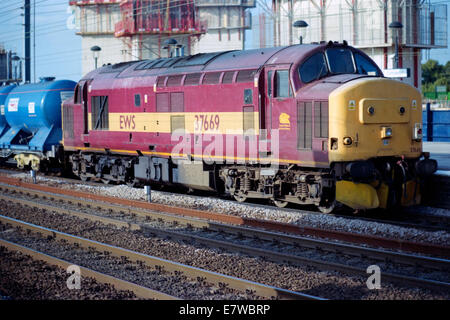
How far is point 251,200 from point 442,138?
18.2 metres

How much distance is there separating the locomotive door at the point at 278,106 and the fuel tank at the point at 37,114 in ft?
44.5

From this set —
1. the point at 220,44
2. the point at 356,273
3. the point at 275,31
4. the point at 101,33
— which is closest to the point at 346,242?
the point at 356,273

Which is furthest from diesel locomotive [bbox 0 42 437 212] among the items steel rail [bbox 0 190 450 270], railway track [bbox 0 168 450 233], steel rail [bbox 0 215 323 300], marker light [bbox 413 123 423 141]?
steel rail [bbox 0 215 323 300]

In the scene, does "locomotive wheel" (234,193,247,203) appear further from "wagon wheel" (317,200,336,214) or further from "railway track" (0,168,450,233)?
"wagon wheel" (317,200,336,214)

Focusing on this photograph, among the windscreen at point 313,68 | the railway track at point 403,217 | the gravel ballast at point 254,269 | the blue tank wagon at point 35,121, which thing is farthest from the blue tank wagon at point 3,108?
the windscreen at point 313,68

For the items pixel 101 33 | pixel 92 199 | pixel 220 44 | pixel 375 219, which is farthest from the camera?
pixel 220 44

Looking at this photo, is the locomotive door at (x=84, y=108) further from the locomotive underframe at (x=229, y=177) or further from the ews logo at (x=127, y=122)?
the ews logo at (x=127, y=122)

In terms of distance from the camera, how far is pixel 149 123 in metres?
19.2

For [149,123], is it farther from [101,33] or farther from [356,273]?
[101,33]

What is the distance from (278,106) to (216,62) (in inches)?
115

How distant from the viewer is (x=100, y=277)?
992 cm

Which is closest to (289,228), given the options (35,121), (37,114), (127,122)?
(127,122)

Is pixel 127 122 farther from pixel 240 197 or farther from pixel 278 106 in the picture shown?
pixel 278 106

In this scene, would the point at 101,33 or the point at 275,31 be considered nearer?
the point at 275,31
